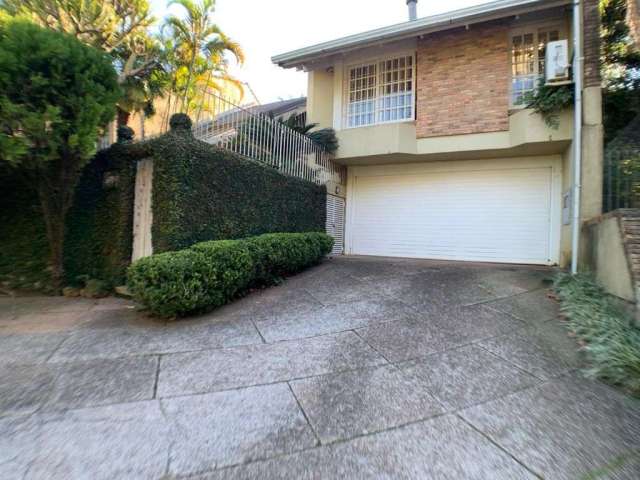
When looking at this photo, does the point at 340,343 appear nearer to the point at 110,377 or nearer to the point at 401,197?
the point at 110,377

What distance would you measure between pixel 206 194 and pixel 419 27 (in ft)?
21.2

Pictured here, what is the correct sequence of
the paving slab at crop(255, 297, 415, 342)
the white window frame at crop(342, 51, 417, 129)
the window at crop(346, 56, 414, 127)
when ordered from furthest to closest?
the window at crop(346, 56, 414, 127) → the white window frame at crop(342, 51, 417, 129) → the paving slab at crop(255, 297, 415, 342)

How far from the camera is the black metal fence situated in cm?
517

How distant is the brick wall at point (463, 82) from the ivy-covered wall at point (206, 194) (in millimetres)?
4384

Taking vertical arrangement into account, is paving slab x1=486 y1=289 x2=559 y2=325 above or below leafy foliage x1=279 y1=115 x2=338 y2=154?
below

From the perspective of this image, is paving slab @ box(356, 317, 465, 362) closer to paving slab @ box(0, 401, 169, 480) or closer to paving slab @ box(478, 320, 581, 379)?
paving slab @ box(478, 320, 581, 379)

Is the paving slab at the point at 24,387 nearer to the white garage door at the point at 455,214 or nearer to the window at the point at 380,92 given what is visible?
the white garage door at the point at 455,214

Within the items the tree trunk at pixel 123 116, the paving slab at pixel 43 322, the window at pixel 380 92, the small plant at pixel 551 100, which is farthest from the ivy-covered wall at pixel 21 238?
the small plant at pixel 551 100

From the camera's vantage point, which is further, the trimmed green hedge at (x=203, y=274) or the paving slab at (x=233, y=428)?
the trimmed green hedge at (x=203, y=274)

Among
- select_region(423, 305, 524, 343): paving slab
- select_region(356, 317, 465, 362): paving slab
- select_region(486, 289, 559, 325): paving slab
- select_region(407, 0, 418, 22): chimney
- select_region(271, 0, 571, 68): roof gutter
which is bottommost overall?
select_region(356, 317, 465, 362): paving slab

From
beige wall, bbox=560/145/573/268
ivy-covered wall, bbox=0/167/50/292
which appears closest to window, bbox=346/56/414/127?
beige wall, bbox=560/145/573/268

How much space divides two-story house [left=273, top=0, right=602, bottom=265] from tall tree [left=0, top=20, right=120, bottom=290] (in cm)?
571

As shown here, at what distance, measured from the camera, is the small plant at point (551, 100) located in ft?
21.6

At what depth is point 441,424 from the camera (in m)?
2.21
